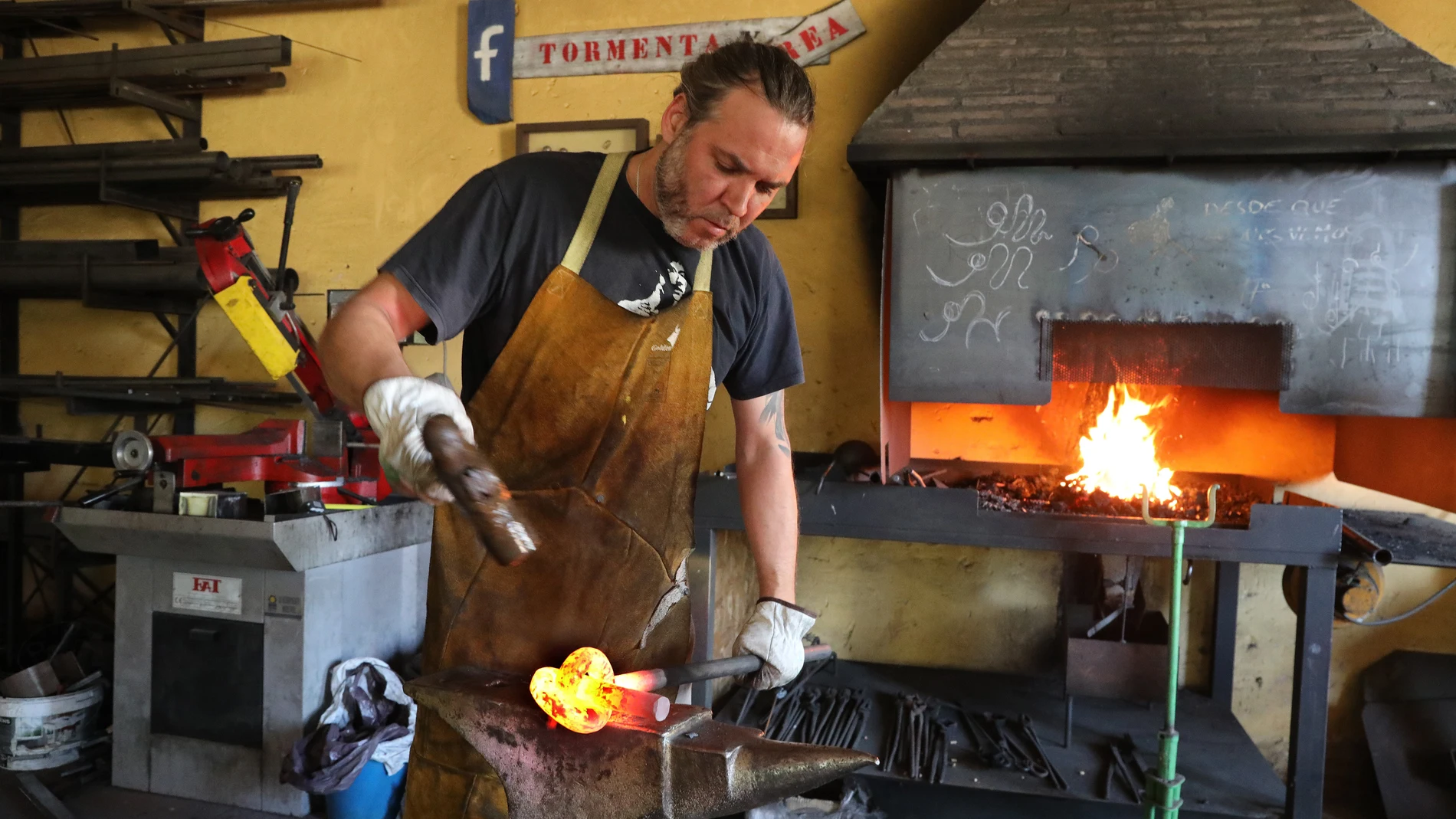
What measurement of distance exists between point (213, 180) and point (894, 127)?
289 cm

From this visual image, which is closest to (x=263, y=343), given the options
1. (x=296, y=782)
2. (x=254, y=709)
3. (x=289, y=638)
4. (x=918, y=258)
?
(x=289, y=638)

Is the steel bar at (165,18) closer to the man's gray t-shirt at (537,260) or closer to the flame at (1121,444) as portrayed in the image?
the man's gray t-shirt at (537,260)

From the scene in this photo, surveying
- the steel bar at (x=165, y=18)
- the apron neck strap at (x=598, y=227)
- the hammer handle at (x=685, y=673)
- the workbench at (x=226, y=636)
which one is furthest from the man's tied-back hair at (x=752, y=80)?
the steel bar at (x=165, y=18)

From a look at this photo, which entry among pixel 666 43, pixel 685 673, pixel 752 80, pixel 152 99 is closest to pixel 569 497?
pixel 685 673

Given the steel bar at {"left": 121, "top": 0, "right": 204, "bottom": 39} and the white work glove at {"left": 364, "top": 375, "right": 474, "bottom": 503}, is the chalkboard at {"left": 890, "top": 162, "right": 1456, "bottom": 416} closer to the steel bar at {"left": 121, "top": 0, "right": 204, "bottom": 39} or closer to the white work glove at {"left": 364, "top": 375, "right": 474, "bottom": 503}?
the white work glove at {"left": 364, "top": 375, "right": 474, "bottom": 503}

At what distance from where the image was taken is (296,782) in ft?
8.91

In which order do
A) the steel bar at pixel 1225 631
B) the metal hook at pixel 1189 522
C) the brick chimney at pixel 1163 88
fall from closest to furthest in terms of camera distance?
1. the metal hook at pixel 1189 522
2. the brick chimney at pixel 1163 88
3. the steel bar at pixel 1225 631

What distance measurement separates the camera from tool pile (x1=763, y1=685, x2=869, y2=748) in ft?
9.75

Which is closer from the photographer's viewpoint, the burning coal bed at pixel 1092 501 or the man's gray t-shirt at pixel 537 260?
the man's gray t-shirt at pixel 537 260

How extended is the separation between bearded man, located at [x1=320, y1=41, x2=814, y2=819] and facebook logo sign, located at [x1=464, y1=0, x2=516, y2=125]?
2.40 m

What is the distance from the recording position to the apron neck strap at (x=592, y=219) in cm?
160

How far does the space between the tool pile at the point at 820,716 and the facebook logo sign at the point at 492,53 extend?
105 inches

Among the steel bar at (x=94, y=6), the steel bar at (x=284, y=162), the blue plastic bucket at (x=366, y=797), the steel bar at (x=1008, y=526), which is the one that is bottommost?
the blue plastic bucket at (x=366, y=797)

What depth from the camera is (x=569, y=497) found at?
1601mm
